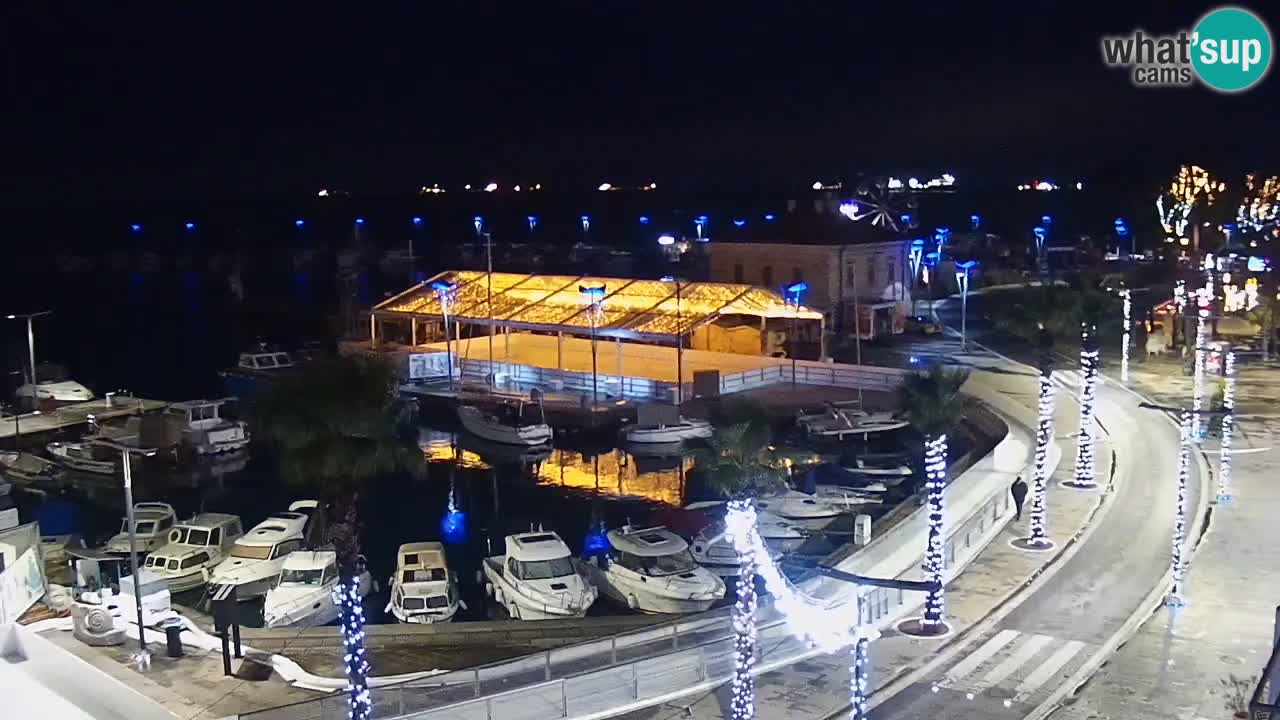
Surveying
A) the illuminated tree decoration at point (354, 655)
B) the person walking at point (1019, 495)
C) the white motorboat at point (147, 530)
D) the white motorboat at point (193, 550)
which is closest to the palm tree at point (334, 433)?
the illuminated tree decoration at point (354, 655)

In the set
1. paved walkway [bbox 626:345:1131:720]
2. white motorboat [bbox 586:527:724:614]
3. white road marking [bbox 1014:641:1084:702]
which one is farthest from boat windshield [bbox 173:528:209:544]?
white road marking [bbox 1014:641:1084:702]

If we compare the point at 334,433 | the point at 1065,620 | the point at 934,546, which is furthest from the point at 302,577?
the point at 1065,620

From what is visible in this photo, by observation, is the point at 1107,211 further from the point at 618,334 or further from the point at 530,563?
the point at 530,563

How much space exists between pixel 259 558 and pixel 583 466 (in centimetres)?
1336

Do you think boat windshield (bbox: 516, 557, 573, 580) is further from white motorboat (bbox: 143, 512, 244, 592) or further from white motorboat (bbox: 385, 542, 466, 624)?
white motorboat (bbox: 143, 512, 244, 592)

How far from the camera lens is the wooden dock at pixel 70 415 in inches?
1642

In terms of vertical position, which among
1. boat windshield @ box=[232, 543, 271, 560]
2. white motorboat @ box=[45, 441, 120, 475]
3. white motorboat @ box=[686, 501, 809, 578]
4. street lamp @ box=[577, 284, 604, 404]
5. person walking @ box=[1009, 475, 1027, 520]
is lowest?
white motorboat @ box=[686, 501, 809, 578]

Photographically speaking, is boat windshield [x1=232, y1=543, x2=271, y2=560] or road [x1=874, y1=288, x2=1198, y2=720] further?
boat windshield [x1=232, y1=543, x2=271, y2=560]

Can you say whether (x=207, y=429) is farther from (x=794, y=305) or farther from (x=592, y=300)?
(x=794, y=305)

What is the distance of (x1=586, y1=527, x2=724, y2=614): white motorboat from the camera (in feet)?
74.4

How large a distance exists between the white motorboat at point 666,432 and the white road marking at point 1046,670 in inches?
867

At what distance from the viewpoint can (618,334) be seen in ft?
146

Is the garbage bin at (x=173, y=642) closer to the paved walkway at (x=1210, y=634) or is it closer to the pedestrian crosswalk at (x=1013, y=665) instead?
the pedestrian crosswalk at (x=1013, y=665)

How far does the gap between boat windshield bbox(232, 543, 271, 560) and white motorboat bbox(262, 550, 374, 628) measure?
5.56 feet
